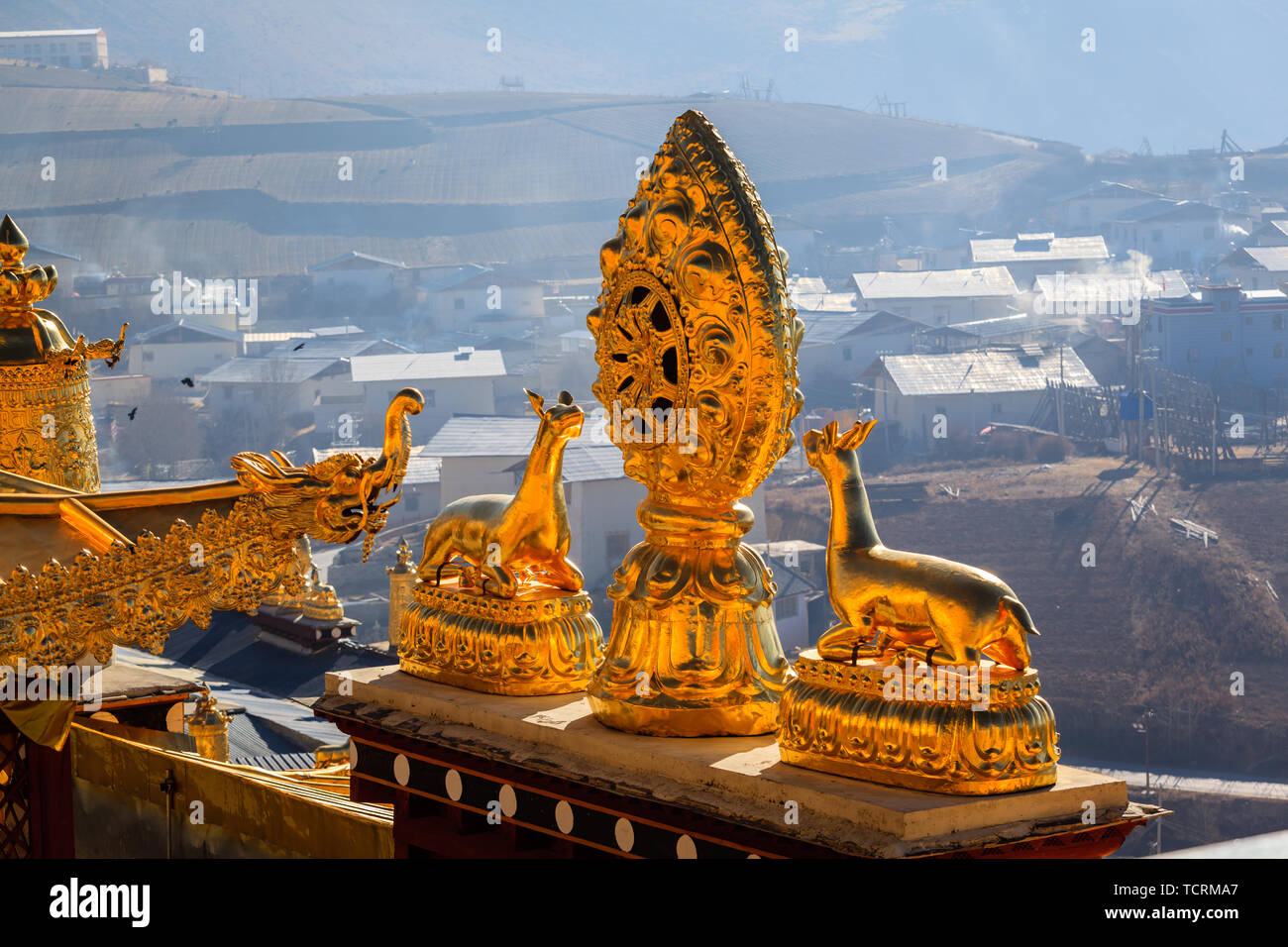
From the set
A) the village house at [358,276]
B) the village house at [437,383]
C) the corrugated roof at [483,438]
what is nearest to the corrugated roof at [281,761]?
the corrugated roof at [483,438]

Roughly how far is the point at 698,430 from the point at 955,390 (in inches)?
1558

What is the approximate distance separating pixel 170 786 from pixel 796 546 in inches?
996

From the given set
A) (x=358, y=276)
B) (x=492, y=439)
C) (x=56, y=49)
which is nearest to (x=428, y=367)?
(x=492, y=439)

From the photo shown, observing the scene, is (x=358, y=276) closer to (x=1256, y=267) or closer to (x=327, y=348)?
(x=327, y=348)

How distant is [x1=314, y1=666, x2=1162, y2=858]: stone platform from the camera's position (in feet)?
8.64

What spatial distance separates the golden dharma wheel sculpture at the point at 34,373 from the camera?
5898 mm

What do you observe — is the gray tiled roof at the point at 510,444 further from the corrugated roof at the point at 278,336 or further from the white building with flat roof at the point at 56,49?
the white building with flat roof at the point at 56,49

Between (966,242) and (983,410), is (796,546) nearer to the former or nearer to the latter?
(983,410)

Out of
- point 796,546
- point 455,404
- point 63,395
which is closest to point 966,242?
point 455,404

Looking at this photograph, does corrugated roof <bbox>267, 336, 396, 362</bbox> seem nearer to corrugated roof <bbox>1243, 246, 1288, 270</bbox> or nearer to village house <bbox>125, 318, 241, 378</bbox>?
village house <bbox>125, 318, 241, 378</bbox>

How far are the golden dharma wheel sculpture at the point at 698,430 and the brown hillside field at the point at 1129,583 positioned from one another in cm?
2120

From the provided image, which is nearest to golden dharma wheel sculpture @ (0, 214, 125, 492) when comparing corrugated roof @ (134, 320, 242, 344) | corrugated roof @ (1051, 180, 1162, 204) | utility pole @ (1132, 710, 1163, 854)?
utility pole @ (1132, 710, 1163, 854)

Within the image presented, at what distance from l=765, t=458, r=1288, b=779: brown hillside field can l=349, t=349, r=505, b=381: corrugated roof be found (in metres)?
8.30

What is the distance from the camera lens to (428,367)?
43375 mm
